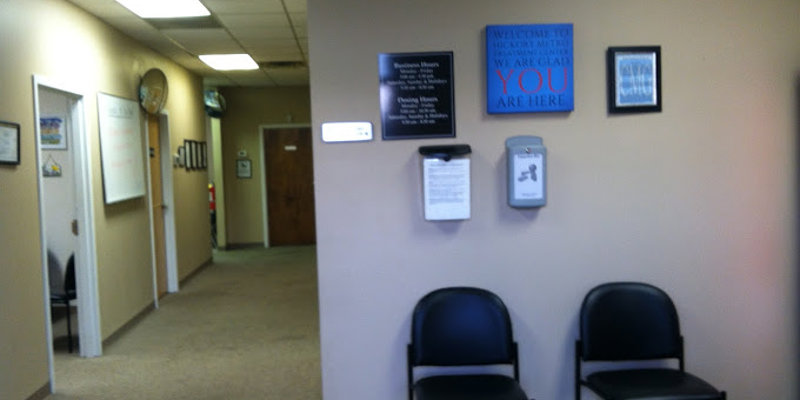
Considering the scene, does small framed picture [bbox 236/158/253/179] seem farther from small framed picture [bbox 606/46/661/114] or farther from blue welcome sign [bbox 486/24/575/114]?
small framed picture [bbox 606/46/661/114]

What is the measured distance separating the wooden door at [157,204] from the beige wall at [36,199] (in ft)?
1.17

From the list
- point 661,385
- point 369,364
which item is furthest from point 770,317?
point 369,364

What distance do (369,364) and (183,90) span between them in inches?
226

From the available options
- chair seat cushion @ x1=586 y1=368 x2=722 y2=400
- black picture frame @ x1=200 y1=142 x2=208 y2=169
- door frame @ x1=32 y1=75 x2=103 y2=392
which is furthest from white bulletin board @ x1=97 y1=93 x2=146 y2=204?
chair seat cushion @ x1=586 y1=368 x2=722 y2=400

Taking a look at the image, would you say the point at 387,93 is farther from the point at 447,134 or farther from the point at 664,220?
the point at 664,220

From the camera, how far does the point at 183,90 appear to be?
7.67 metres

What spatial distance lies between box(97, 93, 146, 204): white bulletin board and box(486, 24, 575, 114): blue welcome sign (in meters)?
3.50

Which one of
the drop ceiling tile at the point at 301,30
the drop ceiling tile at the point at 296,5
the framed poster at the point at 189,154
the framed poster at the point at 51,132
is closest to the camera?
the drop ceiling tile at the point at 296,5

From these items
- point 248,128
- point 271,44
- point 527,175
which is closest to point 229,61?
point 271,44

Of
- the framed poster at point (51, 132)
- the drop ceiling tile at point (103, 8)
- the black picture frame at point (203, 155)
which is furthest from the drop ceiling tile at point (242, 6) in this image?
the black picture frame at point (203, 155)

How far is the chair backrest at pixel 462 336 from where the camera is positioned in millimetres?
2764

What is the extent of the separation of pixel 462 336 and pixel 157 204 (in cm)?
494

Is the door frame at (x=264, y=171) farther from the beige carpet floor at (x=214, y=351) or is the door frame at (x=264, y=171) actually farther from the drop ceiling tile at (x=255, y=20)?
the drop ceiling tile at (x=255, y=20)

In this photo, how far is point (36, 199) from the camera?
13.1ft
